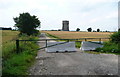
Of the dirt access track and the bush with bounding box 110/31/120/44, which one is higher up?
the bush with bounding box 110/31/120/44

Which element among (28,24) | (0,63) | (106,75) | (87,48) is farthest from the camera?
(28,24)

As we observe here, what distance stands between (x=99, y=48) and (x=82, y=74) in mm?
7310

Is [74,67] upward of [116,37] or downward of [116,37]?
downward

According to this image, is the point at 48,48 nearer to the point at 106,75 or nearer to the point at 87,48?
the point at 87,48

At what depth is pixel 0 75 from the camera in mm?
4895

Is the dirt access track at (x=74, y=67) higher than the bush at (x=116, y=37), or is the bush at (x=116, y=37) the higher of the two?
the bush at (x=116, y=37)

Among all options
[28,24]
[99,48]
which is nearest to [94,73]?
[99,48]

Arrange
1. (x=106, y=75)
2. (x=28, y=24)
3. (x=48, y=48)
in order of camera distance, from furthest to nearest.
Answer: (x=28, y=24)
(x=48, y=48)
(x=106, y=75)

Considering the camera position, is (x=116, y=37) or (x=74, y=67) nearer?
(x=74, y=67)

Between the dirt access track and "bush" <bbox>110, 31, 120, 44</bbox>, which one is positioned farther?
"bush" <bbox>110, 31, 120, 44</bbox>

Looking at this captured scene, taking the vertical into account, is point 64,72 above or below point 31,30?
below

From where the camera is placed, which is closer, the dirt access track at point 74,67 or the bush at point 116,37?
the dirt access track at point 74,67

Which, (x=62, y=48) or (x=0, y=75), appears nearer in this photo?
(x=0, y=75)

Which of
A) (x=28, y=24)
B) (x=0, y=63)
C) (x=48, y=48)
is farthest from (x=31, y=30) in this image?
Answer: (x=0, y=63)
